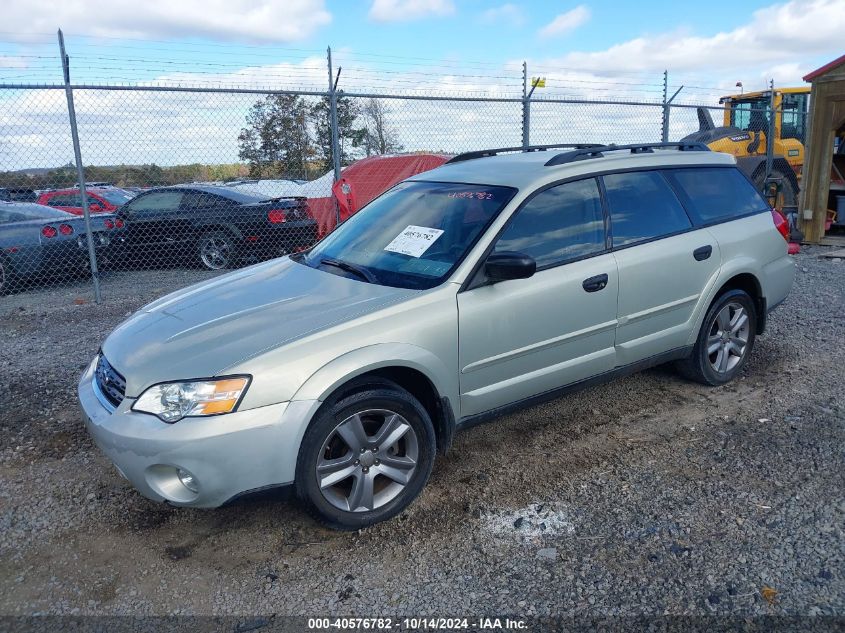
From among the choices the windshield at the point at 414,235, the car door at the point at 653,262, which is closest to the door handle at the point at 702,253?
the car door at the point at 653,262

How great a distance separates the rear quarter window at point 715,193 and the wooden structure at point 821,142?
24.8 feet

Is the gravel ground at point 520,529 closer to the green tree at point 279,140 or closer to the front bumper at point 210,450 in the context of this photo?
the front bumper at point 210,450

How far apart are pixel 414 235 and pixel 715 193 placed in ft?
7.80

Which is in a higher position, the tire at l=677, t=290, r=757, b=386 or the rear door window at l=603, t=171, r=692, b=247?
the rear door window at l=603, t=171, r=692, b=247

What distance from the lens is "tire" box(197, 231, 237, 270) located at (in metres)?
10.7

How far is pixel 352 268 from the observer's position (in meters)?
3.95

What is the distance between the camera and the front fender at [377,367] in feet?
10.0

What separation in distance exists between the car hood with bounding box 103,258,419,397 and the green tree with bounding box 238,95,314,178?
18.3ft

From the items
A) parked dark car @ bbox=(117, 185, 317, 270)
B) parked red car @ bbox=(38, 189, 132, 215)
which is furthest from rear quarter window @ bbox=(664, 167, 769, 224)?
parked red car @ bbox=(38, 189, 132, 215)

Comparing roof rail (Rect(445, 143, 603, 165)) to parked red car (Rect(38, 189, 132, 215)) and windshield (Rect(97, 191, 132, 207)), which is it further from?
windshield (Rect(97, 191, 132, 207))

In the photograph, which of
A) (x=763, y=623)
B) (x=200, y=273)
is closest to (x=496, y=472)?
(x=763, y=623)

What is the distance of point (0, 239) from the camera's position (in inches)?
357

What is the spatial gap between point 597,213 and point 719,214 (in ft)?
4.07

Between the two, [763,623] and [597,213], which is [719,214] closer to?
[597,213]
